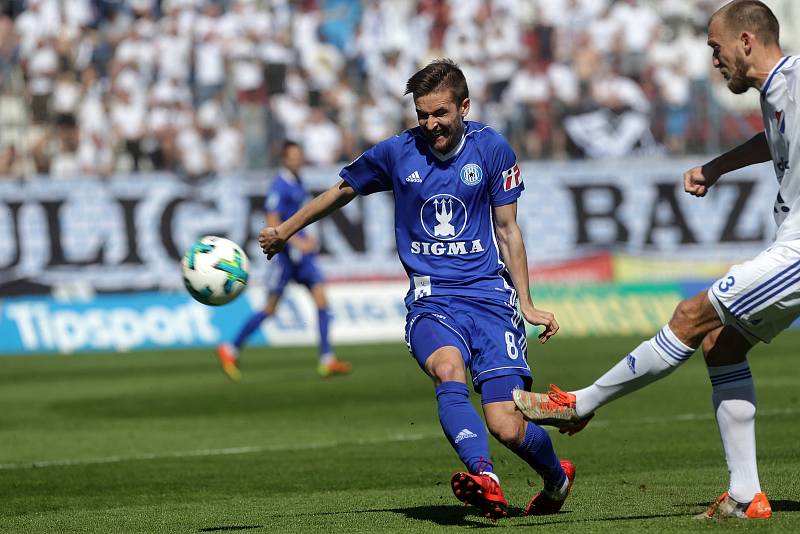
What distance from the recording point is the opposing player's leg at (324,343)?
1656 cm

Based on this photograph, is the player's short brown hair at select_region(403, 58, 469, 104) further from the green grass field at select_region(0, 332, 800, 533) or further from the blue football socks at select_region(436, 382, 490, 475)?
the green grass field at select_region(0, 332, 800, 533)

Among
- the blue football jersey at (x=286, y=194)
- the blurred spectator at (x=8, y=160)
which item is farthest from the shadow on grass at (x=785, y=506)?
the blurred spectator at (x=8, y=160)

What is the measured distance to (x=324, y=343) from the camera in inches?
659

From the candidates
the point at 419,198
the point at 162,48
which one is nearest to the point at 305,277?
the point at 162,48

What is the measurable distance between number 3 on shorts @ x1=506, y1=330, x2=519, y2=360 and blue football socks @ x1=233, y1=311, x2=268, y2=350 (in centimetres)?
1017

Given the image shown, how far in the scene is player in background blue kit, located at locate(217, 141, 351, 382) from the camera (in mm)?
16578

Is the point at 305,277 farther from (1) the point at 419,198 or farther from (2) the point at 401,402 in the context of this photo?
(1) the point at 419,198

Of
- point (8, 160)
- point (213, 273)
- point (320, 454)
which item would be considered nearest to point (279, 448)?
point (320, 454)

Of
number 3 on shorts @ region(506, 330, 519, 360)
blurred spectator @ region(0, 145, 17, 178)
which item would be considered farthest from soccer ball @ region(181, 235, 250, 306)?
blurred spectator @ region(0, 145, 17, 178)

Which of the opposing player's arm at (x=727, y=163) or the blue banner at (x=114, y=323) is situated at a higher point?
the opposing player's arm at (x=727, y=163)

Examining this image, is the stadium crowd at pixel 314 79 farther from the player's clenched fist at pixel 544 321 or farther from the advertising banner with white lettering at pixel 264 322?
the player's clenched fist at pixel 544 321

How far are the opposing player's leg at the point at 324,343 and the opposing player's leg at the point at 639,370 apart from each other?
10.2 m

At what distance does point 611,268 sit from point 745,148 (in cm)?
1703

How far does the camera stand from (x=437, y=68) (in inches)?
274
